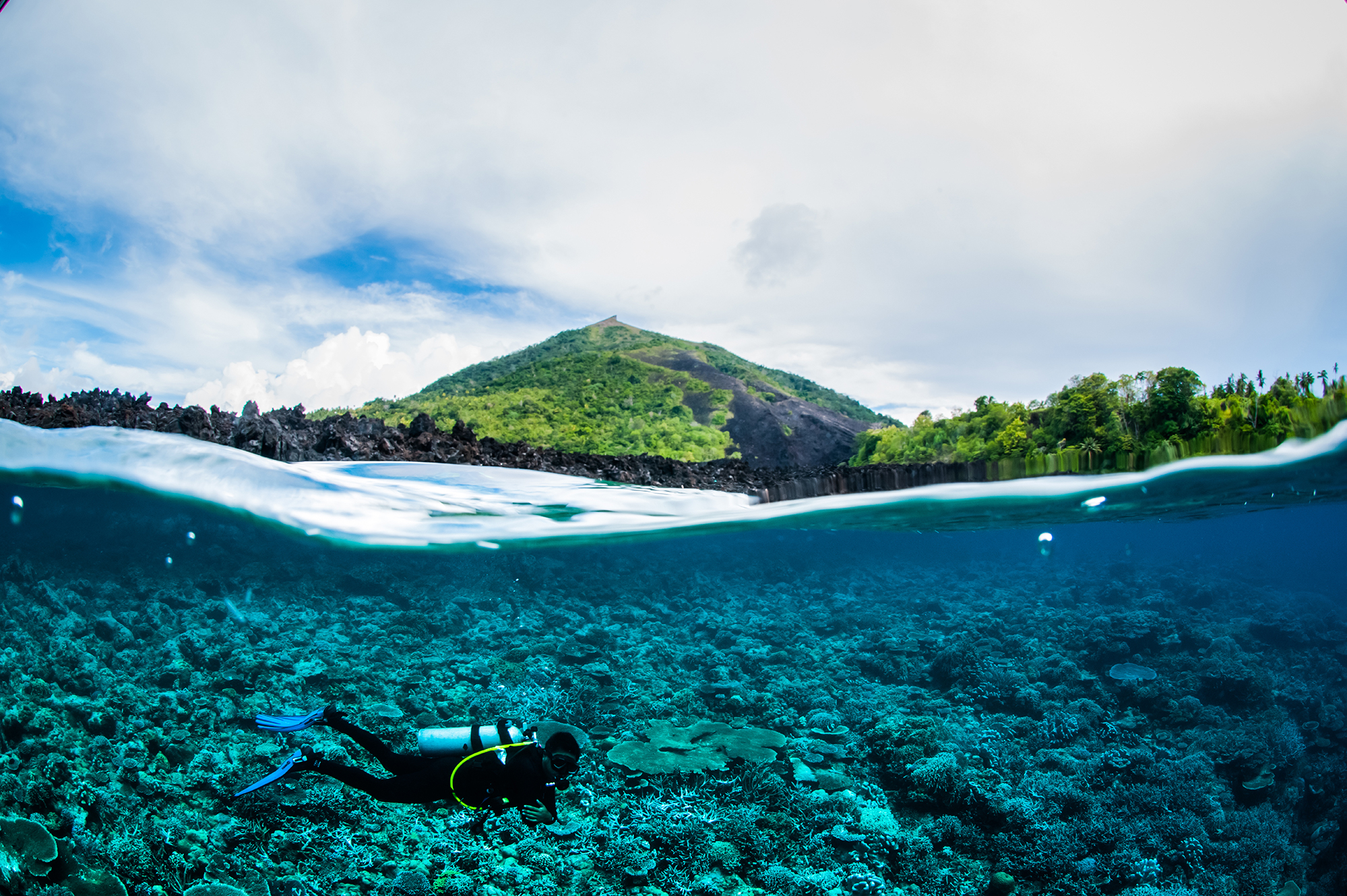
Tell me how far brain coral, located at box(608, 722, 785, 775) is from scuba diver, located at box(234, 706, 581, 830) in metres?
2.53

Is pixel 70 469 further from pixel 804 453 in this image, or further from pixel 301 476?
pixel 804 453

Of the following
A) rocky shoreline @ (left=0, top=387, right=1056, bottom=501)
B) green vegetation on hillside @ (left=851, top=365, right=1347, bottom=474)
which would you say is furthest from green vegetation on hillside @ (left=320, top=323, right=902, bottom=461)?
green vegetation on hillside @ (left=851, top=365, right=1347, bottom=474)

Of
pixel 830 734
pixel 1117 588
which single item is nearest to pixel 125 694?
pixel 830 734

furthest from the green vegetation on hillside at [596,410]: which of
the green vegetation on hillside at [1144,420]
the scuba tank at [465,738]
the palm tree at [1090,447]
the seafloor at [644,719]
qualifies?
the scuba tank at [465,738]

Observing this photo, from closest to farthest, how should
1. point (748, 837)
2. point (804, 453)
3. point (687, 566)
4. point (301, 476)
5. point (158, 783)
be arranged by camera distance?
1. point (748, 837)
2. point (158, 783)
3. point (301, 476)
4. point (804, 453)
5. point (687, 566)

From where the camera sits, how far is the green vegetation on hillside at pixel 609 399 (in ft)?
31.9

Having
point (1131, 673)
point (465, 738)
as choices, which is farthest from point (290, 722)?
point (1131, 673)

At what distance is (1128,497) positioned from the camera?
8.10 m

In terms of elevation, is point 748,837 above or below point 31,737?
below

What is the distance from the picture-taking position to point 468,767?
3178 mm

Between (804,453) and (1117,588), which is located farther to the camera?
(1117,588)

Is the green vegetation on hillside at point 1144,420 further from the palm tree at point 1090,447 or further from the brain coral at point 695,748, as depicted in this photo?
the brain coral at point 695,748

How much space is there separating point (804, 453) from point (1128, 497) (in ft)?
16.4

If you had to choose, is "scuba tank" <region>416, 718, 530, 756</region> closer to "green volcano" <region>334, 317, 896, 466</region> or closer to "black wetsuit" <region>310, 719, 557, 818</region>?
"black wetsuit" <region>310, 719, 557, 818</region>
